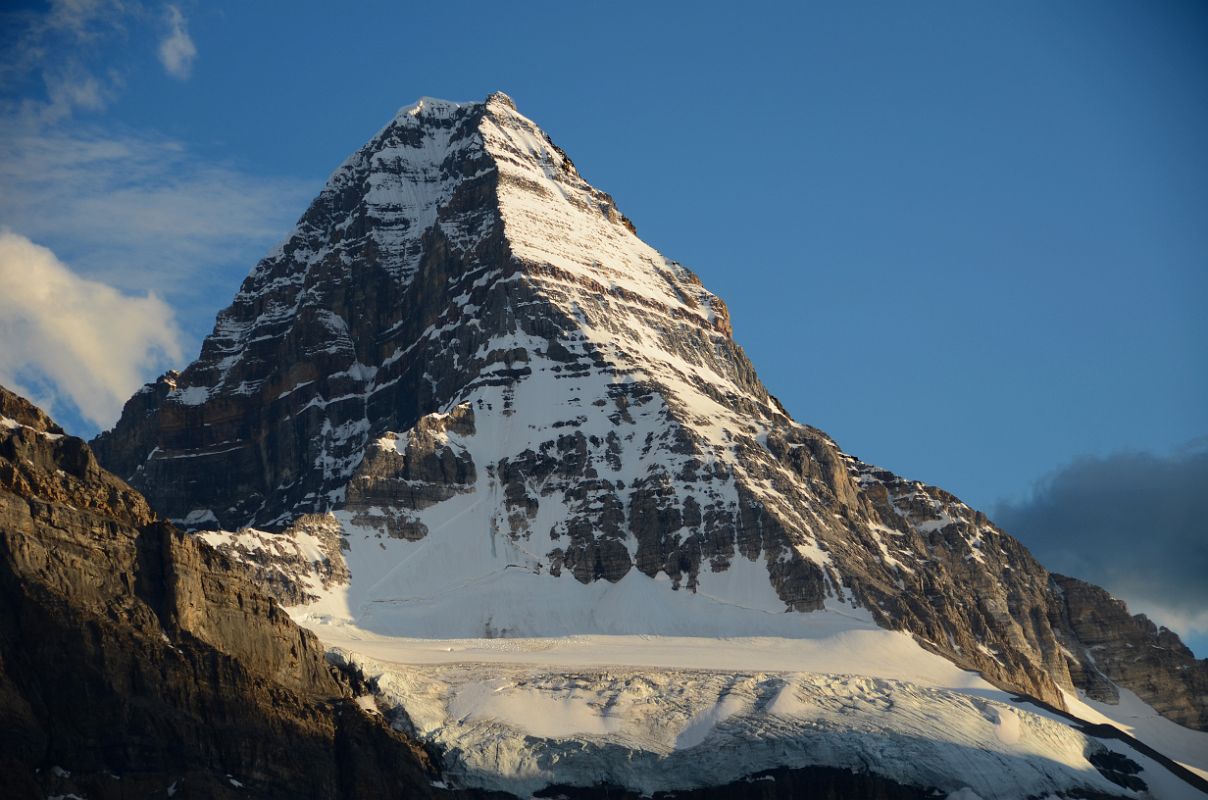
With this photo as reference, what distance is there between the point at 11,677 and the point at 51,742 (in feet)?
20.5

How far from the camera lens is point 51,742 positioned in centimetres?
19788

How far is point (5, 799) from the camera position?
619ft

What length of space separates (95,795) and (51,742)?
5548 mm

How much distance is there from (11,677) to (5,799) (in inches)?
527

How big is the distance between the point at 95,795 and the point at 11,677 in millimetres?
11757

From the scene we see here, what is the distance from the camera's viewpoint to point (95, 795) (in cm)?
19688

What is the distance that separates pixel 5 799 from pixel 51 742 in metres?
9.73

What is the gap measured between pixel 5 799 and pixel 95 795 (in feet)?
31.7

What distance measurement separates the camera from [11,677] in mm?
199250
